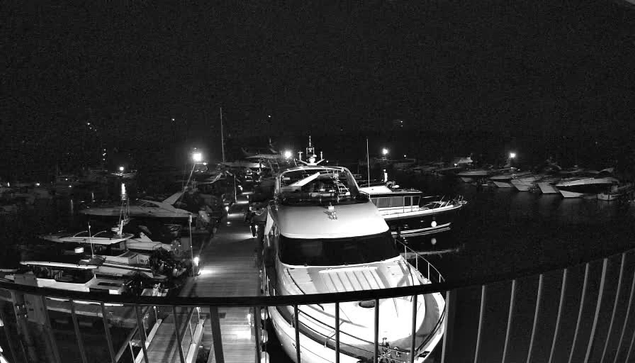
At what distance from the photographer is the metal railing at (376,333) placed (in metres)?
1.96

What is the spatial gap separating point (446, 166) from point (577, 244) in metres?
45.4

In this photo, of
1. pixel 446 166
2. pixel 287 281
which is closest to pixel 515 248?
pixel 287 281

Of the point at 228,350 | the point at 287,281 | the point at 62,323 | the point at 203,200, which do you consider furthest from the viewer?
the point at 203,200

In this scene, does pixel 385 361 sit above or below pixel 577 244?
above

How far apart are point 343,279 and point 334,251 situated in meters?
0.70

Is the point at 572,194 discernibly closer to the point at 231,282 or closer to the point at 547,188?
the point at 547,188

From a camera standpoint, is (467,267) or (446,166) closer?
(467,267)

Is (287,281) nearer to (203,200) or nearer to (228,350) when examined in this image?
(228,350)

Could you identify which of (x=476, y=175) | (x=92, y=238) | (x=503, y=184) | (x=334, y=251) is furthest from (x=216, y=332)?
(x=476, y=175)

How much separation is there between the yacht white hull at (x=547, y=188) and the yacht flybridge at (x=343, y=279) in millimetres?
37499

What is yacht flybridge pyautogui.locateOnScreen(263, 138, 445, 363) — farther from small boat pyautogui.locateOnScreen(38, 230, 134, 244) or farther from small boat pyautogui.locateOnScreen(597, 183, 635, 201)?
small boat pyautogui.locateOnScreen(597, 183, 635, 201)

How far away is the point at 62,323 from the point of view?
11430 mm

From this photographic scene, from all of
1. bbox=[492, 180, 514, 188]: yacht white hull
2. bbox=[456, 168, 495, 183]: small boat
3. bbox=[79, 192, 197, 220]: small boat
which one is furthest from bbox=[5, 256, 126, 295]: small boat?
bbox=[456, 168, 495, 183]: small boat

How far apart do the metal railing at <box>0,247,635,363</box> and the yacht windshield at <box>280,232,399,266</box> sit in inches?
52.4
